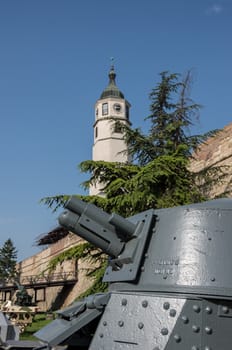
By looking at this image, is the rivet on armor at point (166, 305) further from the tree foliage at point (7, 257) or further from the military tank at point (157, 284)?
the tree foliage at point (7, 257)

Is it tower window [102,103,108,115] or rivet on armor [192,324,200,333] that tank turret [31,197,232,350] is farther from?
tower window [102,103,108,115]

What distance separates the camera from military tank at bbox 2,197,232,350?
2668mm

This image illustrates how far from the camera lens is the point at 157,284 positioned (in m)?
2.94

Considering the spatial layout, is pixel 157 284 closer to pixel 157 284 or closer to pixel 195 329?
pixel 157 284

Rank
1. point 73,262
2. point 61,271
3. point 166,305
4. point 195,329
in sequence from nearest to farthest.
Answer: point 195,329
point 166,305
point 73,262
point 61,271

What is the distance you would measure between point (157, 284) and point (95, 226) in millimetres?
626

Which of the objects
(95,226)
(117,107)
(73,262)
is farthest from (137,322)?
(117,107)

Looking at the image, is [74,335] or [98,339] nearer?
[98,339]

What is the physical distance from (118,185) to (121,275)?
7527mm

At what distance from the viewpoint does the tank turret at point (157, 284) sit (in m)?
2.67

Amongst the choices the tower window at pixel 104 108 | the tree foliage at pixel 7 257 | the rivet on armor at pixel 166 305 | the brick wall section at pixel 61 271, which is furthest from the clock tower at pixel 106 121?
the rivet on armor at pixel 166 305

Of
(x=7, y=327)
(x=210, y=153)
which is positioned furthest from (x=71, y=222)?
(x=210, y=153)

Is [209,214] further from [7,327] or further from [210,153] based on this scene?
[210,153]

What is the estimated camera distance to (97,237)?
331cm
